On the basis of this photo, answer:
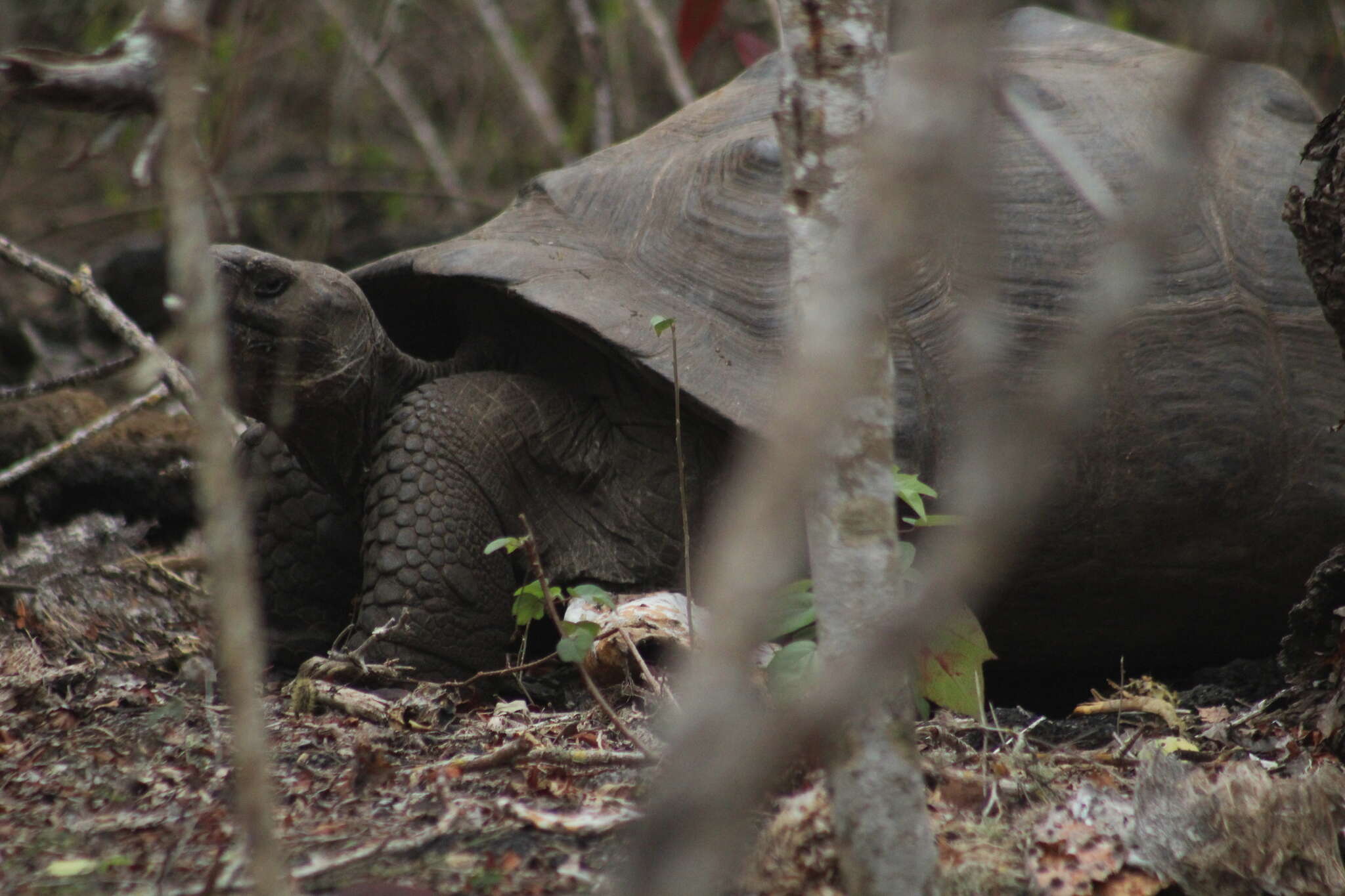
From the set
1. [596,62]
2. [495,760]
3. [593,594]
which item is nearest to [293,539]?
[593,594]

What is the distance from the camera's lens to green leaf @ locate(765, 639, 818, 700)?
1.93m

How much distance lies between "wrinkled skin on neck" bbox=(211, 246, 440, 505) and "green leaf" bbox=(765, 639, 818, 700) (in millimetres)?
1492

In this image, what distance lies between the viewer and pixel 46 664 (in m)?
2.68

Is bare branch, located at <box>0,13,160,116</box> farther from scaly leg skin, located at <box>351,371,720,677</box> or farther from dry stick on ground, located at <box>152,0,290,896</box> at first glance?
scaly leg skin, located at <box>351,371,720,677</box>

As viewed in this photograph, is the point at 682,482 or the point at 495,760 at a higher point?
the point at 682,482

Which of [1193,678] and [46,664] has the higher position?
[46,664]

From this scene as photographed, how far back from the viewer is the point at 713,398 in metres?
2.85

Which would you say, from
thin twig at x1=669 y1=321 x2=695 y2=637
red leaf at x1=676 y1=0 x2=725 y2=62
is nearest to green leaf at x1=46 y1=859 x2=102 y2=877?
thin twig at x1=669 y1=321 x2=695 y2=637

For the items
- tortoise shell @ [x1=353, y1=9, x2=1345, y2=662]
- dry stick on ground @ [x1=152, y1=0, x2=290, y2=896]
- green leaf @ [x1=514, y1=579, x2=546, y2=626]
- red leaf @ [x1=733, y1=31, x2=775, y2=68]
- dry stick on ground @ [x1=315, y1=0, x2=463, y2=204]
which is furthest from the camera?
dry stick on ground @ [x1=315, y1=0, x2=463, y2=204]

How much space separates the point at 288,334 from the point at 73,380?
0.77 m

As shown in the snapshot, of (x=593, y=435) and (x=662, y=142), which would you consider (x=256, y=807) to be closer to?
(x=593, y=435)

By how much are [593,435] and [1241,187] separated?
1854mm

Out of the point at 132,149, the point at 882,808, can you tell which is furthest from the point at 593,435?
the point at 132,149

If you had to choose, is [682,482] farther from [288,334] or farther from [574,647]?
[288,334]
